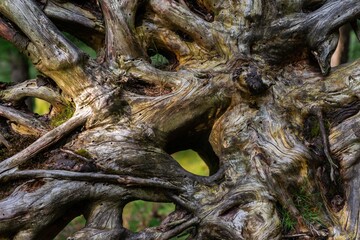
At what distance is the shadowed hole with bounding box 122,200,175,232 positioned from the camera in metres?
7.41

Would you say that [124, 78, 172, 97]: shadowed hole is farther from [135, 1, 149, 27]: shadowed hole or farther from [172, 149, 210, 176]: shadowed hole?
[172, 149, 210, 176]: shadowed hole

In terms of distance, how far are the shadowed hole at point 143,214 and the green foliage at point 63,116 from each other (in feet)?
11.9

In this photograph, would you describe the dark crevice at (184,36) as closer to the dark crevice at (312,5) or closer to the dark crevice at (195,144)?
the dark crevice at (195,144)

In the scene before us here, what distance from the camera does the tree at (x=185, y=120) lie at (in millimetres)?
3293

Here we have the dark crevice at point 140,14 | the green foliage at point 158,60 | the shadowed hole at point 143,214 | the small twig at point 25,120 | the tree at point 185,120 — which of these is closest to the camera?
the tree at point 185,120

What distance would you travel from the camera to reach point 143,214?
798cm

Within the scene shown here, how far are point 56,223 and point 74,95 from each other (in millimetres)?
913

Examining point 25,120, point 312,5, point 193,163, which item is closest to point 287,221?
point 312,5

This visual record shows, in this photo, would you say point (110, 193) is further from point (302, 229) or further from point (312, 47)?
point (312, 47)

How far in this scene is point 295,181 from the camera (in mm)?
3479

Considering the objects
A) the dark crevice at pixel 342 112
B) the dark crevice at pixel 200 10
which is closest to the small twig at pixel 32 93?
the dark crevice at pixel 200 10

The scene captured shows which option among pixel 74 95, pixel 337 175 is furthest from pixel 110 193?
pixel 337 175

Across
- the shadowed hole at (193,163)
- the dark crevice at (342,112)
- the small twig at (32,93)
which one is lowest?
the dark crevice at (342,112)

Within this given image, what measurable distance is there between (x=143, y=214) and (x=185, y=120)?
464 centimetres
